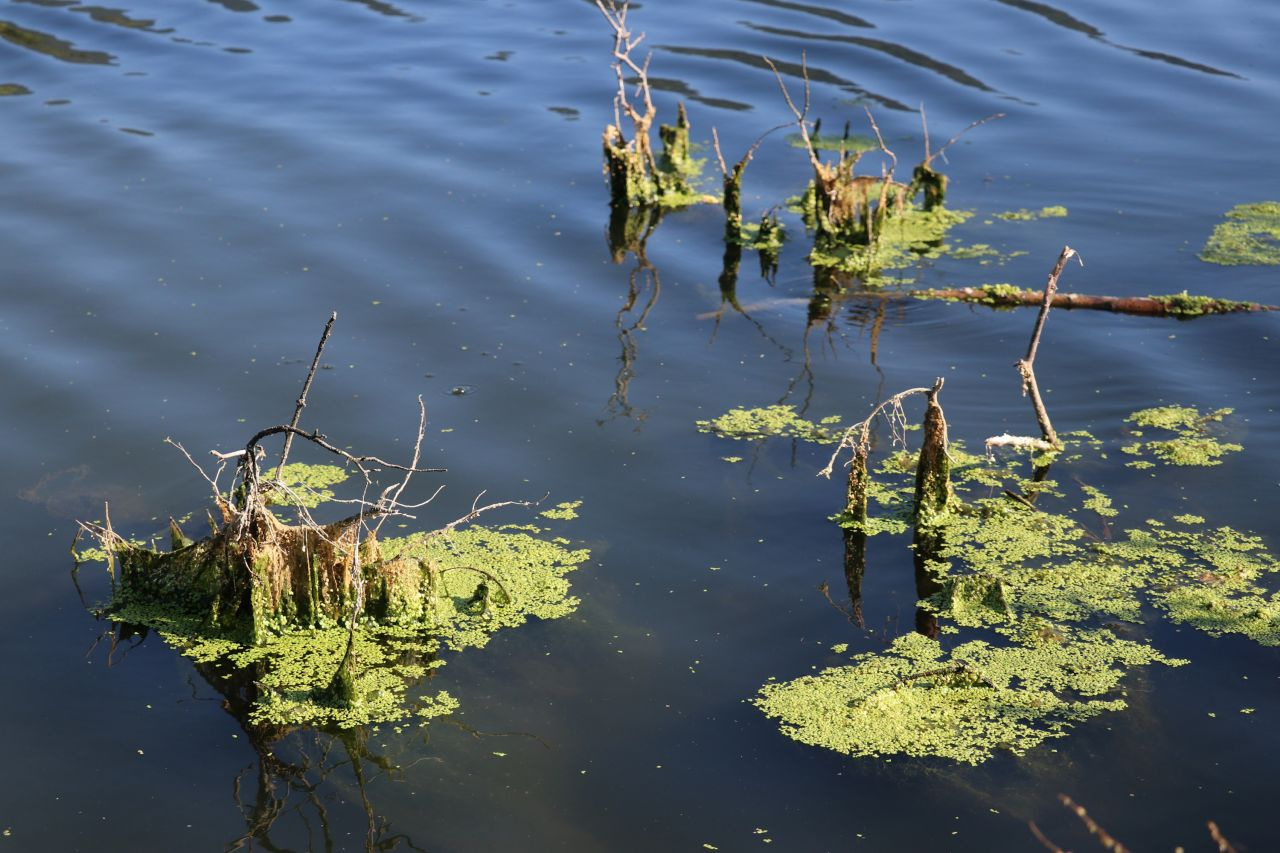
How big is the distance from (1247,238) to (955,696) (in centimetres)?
527

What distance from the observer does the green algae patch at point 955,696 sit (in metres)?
5.00

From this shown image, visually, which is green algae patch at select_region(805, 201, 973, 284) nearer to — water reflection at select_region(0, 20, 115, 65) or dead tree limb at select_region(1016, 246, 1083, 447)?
dead tree limb at select_region(1016, 246, 1083, 447)

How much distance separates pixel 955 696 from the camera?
5.21 metres

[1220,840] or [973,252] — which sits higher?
[1220,840]

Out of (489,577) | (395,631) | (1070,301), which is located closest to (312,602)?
(395,631)

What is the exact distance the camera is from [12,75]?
41.7 feet

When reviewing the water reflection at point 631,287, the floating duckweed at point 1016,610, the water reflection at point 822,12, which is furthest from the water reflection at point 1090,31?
the floating duckweed at point 1016,610

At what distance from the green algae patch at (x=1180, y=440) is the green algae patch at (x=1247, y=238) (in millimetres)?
2123

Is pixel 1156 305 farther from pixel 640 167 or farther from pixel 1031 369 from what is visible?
pixel 640 167

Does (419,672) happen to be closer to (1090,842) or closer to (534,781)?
(534,781)

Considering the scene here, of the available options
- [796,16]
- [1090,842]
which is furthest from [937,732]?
[796,16]

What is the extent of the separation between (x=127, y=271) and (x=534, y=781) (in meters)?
5.15

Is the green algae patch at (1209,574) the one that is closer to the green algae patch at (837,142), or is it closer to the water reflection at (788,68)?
the green algae patch at (837,142)

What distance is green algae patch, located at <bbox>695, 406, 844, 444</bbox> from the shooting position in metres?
7.04
